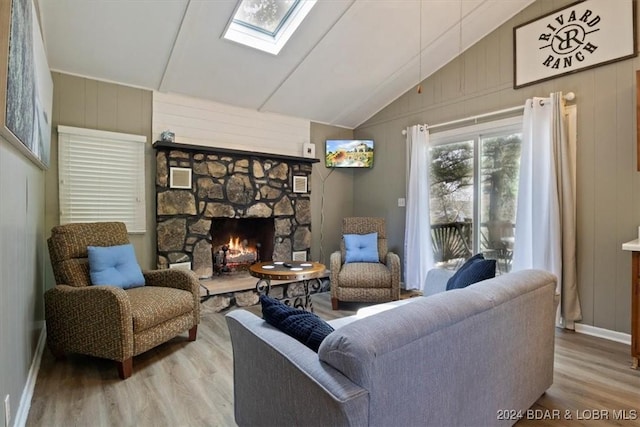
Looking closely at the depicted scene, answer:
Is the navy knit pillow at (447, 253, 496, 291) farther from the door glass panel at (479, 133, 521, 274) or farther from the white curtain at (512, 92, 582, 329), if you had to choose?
the door glass panel at (479, 133, 521, 274)

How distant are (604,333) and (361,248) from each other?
7.95 ft

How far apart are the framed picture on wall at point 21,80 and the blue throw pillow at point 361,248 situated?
10.1ft

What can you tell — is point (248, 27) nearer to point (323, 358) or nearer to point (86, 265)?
point (86, 265)

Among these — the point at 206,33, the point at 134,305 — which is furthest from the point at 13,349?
the point at 206,33

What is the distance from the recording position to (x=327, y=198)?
514cm

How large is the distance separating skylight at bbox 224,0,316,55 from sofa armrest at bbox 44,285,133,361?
2.50m

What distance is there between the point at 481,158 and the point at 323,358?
11.7 feet

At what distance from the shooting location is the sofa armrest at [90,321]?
88.0 inches

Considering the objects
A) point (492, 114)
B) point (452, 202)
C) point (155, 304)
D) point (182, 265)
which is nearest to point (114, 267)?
point (155, 304)

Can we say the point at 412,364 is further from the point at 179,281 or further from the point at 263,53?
the point at 263,53

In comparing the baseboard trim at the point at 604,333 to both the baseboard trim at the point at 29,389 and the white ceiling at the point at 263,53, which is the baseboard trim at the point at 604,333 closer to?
the white ceiling at the point at 263,53

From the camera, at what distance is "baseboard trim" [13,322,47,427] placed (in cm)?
173

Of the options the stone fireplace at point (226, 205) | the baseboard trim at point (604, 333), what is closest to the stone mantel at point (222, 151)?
the stone fireplace at point (226, 205)

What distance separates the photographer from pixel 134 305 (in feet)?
7.84
